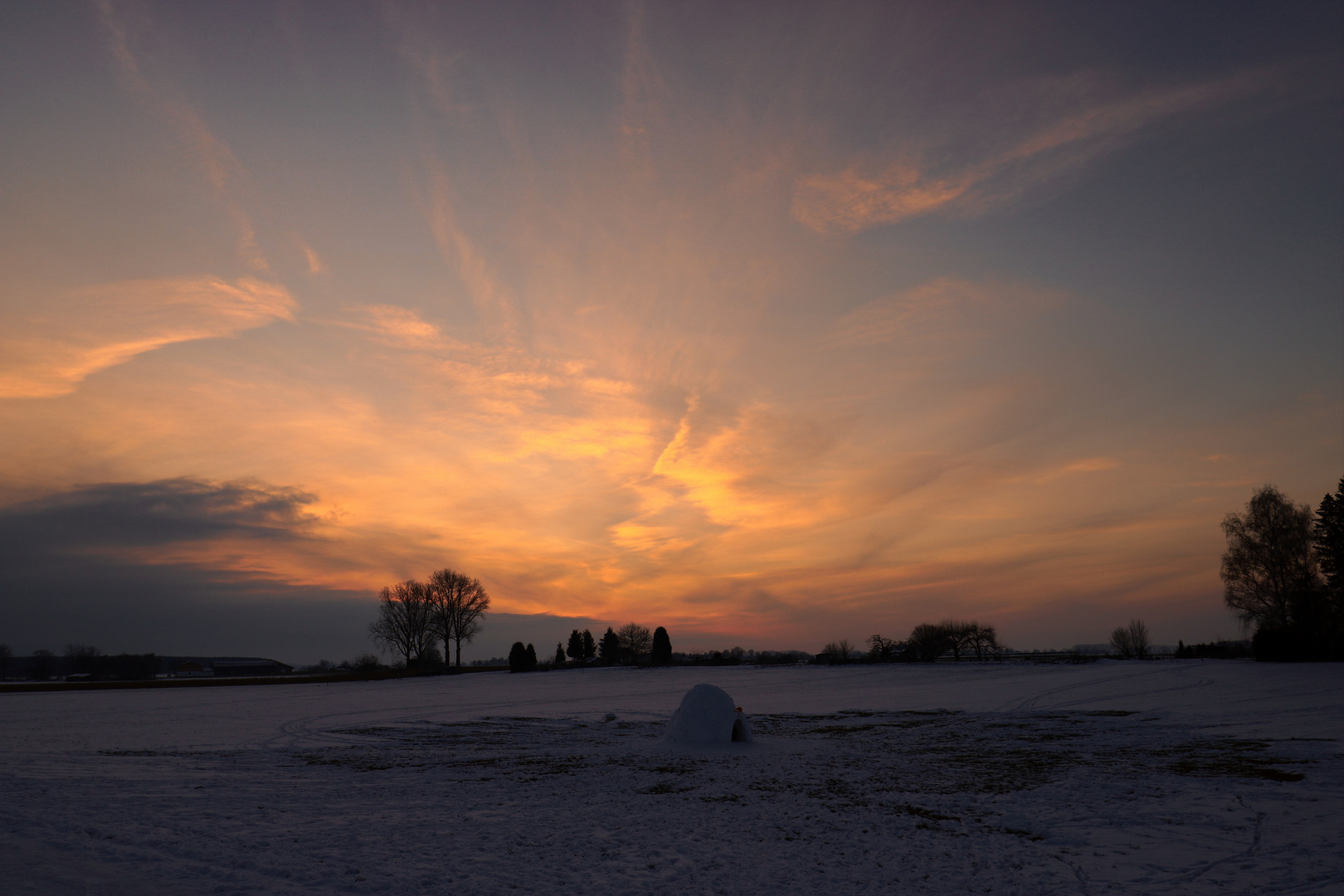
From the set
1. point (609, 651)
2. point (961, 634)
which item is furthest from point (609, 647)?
point (961, 634)

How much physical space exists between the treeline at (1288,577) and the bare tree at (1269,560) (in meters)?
0.07

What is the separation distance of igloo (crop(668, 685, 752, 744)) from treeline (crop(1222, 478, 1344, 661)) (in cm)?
5599

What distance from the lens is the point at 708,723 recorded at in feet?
75.8

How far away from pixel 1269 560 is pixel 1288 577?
1834 mm

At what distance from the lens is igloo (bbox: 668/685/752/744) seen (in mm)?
23000

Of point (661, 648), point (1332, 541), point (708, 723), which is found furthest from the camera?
point (661, 648)

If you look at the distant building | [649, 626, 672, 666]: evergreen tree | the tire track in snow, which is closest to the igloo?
the tire track in snow

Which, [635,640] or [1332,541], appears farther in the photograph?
[635,640]

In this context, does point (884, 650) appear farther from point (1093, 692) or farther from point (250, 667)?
point (250, 667)

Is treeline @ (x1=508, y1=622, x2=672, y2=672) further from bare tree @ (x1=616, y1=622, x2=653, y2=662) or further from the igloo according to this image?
the igloo

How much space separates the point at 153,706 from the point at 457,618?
228 ft

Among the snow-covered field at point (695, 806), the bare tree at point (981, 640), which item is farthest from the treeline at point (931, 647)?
the snow-covered field at point (695, 806)

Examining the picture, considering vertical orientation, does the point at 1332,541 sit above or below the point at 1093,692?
above

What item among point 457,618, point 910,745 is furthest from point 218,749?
point 457,618
